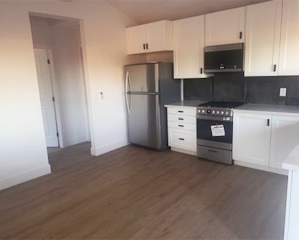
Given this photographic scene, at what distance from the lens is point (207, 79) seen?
4.21m

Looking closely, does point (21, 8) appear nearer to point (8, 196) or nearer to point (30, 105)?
point (30, 105)

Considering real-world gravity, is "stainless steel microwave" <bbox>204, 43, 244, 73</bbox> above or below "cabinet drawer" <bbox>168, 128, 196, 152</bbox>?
above

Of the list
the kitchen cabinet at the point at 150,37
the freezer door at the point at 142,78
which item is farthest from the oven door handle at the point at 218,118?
the kitchen cabinet at the point at 150,37

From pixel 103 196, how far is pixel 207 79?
8.79 ft

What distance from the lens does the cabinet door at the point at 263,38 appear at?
307 centimetres

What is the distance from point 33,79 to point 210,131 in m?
2.72

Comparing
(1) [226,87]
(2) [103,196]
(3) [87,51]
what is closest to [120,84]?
(3) [87,51]

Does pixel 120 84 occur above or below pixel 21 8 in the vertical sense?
below

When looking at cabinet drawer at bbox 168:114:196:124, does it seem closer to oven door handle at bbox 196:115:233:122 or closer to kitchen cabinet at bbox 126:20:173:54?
oven door handle at bbox 196:115:233:122

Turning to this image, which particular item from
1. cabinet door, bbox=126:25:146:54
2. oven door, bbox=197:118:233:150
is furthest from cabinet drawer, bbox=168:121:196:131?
cabinet door, bbox=126:25:146:54

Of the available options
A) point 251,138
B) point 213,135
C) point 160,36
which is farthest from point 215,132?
point 160,36

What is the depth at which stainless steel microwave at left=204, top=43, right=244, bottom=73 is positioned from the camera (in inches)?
134

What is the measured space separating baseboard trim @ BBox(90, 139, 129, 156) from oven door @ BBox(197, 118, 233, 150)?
163 centimetres

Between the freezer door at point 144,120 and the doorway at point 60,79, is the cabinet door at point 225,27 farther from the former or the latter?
the doorway at point 60,79
